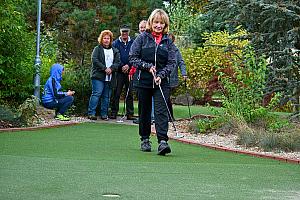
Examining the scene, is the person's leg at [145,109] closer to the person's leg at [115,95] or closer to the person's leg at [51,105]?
the person's leg at [51,105]

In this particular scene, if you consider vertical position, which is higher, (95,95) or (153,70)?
(153,70)

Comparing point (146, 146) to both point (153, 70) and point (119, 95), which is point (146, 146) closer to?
point (153, 70)

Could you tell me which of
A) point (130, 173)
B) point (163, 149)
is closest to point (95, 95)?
point (163, 149)

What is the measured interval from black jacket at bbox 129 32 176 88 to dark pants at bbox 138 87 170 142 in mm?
102

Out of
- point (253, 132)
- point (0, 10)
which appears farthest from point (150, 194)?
point (0, 10)

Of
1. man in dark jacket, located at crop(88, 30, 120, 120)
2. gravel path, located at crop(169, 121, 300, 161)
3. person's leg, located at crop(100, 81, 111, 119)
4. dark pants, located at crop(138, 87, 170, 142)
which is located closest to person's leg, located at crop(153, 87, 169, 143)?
Result: dark pants, located at crop(138, 87, 170, 142)

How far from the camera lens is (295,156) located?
8.35m

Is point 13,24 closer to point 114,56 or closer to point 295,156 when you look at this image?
point 114,56

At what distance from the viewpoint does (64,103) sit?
1309 cm

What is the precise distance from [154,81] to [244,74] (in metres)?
4.15

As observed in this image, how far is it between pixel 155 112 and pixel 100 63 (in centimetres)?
534

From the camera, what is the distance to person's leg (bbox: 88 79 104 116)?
13.5m

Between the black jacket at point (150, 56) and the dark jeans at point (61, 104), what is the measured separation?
4903mm

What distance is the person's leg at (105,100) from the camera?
44.7 feet
